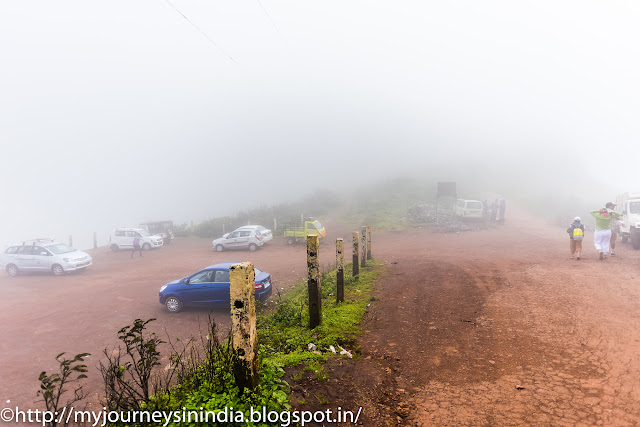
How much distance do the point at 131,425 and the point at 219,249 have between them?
68.0ft

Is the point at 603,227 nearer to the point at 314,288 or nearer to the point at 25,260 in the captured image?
the point at 314,288

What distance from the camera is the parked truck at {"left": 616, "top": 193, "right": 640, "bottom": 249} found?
47.2 feet

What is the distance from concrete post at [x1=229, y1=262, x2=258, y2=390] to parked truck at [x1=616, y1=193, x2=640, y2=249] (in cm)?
1756

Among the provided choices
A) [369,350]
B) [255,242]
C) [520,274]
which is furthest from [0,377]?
[255,242]

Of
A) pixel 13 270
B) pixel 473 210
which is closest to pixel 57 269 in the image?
pixel 13 270

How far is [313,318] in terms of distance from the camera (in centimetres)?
694

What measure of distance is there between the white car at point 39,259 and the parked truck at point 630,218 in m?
26.5

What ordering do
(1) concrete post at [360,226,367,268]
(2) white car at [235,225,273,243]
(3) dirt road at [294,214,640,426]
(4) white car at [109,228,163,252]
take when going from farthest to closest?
(4) white car at [109,228,163,252] → (2) white car at [235,225,273,243] → (1) concrete post at [360,226,367,268] → (3) dirt road at [294,214,640,426]

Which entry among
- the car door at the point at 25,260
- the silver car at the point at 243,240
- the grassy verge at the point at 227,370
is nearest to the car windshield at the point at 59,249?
the car door at the point at 25,260

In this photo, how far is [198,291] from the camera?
1057 centimetres

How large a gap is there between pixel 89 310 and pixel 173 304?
9.85ft

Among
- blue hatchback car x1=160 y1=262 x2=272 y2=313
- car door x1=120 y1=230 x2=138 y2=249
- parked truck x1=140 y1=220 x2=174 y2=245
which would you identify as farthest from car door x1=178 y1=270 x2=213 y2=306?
parked truck x1=140 y1=220 x2=174 y2=245

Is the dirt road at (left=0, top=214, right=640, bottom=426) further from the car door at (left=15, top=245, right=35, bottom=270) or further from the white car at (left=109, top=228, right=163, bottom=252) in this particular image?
the white car at (left=109, top=228, right=163, bottom=252)

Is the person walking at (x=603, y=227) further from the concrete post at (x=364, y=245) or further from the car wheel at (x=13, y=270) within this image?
the car wheel at (x=13, y=270)
